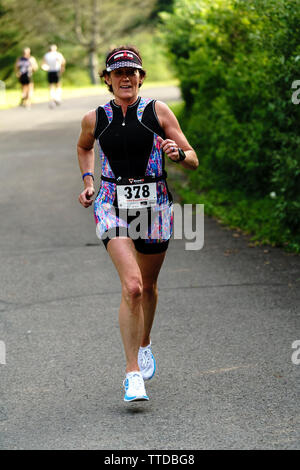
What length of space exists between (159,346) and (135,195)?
5.08 ft

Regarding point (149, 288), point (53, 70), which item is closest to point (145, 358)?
point (149, 288)

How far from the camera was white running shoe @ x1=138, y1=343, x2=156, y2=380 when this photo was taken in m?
5.36

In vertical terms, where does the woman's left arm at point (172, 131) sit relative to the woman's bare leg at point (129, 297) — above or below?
above

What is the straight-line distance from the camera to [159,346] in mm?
6211

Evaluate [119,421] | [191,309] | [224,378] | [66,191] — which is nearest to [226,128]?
[66,191]

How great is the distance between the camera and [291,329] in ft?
21.1

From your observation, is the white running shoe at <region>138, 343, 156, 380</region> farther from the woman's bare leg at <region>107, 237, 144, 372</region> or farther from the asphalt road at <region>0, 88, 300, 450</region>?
the woman's bare leg at <region>107, 237, 144, 372</region>

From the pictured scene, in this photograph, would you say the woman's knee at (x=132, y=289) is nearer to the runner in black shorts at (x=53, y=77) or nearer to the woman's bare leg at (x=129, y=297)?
the woman's bare leg at (x=129, y=297)

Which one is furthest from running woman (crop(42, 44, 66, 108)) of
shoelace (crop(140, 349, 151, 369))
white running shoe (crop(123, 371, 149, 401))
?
white running shoe (crop(123, 371, 149, 401))

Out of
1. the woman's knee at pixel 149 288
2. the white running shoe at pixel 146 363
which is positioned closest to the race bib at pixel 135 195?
the woman's knee at pixel 149 288

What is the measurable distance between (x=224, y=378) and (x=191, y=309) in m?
1.78

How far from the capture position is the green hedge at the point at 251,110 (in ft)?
28.7

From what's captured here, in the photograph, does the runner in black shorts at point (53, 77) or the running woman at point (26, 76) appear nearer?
the running woman at point (26, 76)

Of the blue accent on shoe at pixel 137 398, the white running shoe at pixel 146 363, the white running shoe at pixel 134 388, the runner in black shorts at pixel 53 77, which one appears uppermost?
the runner in black shorts at pixel 53 77
